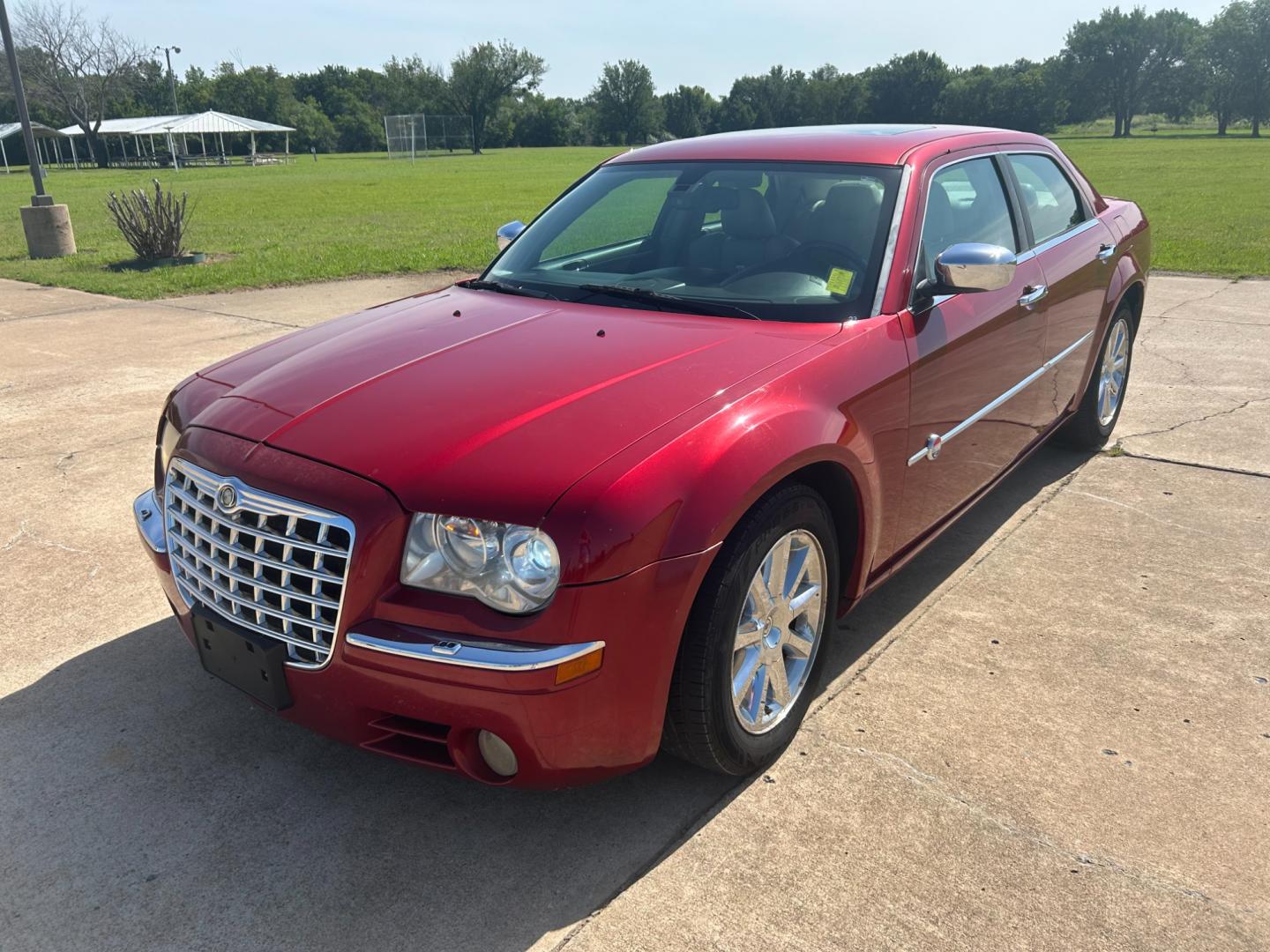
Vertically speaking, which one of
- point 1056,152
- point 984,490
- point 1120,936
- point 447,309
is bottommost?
point 1120,936

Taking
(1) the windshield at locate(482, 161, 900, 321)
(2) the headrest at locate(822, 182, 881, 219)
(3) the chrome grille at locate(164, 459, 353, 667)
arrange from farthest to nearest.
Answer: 1. (2) the headrest at locate(822, 182, 881, 219)
2. (1) the windshield at locate(482, 161, 900, 321)
3. (3) the chrome grille at locate(164, 459, 353, 667)

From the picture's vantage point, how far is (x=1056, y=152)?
16.7 feet

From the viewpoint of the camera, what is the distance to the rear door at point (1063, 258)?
431cm

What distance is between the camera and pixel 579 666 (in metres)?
2.21

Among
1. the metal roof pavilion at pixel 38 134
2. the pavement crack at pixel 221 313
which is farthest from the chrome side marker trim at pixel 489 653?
the metal roof pavilion at pixel 38 134

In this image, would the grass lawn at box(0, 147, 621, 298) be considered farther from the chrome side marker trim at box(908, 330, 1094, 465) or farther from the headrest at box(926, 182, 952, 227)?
the headrest at box(926, 182, 952, 227)

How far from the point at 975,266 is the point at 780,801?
1735 millimetres

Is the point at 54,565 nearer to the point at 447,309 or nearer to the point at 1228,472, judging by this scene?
the point at 447,309

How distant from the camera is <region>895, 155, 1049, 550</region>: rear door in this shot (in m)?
3.31

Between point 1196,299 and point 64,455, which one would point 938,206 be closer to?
point 64,455

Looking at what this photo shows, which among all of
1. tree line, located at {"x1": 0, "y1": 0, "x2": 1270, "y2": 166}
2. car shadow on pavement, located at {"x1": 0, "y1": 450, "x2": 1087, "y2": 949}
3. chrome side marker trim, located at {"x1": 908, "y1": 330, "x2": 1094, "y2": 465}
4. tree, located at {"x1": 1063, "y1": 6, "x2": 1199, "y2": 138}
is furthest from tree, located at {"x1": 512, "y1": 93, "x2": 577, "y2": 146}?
car shadow on pavement, located at {"x1": 0, "y1": 450, "x2": 1087, "y2": 949}

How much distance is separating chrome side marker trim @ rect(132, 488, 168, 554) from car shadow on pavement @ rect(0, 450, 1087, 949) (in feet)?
1.94

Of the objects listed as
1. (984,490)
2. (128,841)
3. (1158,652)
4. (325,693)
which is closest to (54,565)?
(128,841)

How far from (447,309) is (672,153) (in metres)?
1.26
